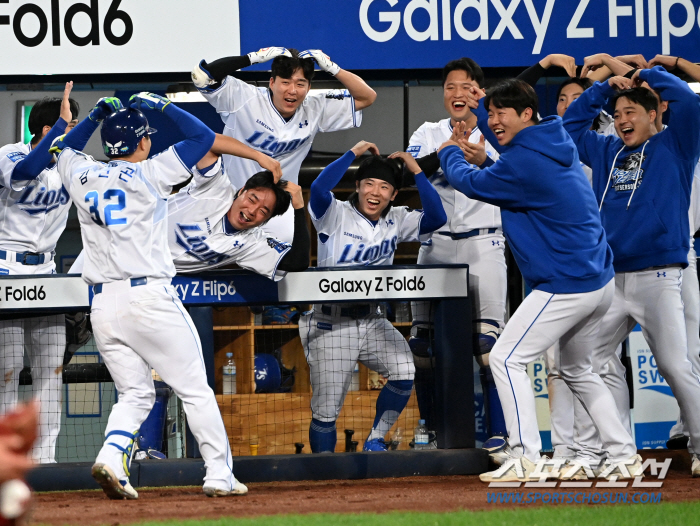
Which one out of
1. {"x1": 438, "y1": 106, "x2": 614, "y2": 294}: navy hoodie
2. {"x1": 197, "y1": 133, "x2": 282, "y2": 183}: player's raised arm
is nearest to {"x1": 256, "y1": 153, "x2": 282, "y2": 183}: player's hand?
{"x1": 197, "y1": 133, "x2": 282, "y2": 183}: player's raised arm

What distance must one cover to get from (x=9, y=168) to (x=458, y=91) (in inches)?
95.2

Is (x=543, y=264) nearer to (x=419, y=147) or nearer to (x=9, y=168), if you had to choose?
(x=419, y=147)

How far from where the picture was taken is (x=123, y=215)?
3.50 m

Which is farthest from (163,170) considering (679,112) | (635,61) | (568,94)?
(635,61)

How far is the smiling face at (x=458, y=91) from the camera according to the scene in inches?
186

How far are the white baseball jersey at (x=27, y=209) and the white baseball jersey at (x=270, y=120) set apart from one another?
3.25 ft

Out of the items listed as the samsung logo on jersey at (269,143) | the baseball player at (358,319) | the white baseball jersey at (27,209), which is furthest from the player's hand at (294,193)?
the white baseball jersey at (27,209)

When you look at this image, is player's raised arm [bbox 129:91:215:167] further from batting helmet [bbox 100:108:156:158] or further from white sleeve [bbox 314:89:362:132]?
white sleeve [bbox 314:89:362:132]

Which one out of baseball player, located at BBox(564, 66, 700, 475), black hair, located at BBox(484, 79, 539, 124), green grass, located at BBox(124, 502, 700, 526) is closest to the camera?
green grass, located at BBox(124, 502, 700, 526)

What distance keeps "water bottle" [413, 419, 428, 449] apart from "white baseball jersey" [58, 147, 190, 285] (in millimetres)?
1584

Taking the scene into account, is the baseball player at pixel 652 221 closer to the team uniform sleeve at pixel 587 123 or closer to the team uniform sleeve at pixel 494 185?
the team uniform sleeve at pixel 587 123

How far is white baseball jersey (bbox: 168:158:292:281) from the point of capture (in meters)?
4.18

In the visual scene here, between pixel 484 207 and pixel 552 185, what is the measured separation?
1.06 meters

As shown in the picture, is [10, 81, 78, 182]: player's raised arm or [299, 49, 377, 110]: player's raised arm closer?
[10, 81, 78, 182]: player's raised arm
